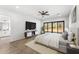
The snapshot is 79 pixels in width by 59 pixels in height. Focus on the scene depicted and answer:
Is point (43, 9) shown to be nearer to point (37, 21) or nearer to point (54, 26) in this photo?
point (37, 21)

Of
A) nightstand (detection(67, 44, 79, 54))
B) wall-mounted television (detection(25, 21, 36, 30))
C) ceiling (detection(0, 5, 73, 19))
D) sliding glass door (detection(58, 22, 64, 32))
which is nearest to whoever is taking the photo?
nightstand (detection(67, 44, 79, 54))

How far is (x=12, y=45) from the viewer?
1.86 m

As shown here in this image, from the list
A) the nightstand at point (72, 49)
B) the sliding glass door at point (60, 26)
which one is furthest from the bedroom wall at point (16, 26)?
the nightstand at point (72, 49)

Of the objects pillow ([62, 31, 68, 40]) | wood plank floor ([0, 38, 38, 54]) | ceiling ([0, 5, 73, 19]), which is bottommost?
wood plank floor ([0, 38, 38, 54])

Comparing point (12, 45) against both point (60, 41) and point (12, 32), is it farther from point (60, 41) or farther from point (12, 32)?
point (60, 41)

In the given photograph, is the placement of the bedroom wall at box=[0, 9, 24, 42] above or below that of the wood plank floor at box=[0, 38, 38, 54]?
above

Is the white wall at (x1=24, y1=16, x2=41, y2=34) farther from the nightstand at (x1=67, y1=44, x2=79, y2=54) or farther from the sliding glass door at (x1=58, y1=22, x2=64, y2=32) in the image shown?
the nightstand at (x1=67, y1=44, x2=79, y2=54)

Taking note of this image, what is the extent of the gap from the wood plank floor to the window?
62 cm

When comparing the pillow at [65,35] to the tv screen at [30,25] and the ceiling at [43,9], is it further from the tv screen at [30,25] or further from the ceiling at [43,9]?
the tv screen at [30,25]

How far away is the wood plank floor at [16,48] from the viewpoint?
1779 mm

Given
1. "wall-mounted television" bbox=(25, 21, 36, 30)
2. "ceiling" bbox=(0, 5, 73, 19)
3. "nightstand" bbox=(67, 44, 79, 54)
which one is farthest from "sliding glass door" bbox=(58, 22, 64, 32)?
"wall-mounted television" bbox=(25, 21, 36, 30)

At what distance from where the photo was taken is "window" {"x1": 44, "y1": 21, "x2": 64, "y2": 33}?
1883 millimetres

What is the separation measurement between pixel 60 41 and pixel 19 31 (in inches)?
42.4
